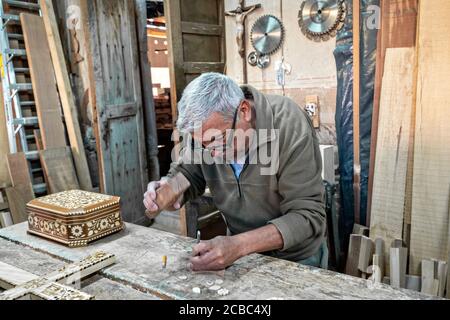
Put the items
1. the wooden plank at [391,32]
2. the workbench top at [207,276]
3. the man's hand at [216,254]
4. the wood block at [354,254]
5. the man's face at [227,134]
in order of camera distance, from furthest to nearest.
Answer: the wood block at [354,254] < the wooden plank at [391,32] < the man's face at [227,134] < the man's hand at [216,254] < the workbench top at [207,276]

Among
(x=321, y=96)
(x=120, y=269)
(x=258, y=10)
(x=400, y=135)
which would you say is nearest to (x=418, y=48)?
(x=400, y=135)

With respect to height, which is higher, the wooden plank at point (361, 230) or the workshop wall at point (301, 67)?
the workshop wall at point (301, 67)

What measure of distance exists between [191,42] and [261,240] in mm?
3025

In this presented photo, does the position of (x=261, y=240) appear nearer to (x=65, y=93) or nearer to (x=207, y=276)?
(x=207, y=276)

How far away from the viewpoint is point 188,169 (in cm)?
219

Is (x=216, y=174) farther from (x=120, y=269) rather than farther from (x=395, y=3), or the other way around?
(x=395, y=3)

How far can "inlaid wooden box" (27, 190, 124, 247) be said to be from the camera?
1.85m

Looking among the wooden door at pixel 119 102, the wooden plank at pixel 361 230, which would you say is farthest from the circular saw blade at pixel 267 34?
the wooden plank at pixel 361 230

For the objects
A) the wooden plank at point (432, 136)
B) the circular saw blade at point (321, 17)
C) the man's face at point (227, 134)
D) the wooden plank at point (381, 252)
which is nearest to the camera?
the man's face at point (227, 134)

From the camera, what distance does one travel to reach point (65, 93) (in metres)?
4.45

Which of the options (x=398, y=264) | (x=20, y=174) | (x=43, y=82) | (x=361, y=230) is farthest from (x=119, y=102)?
(x=398, y=264)

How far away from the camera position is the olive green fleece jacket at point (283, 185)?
5.56 feet

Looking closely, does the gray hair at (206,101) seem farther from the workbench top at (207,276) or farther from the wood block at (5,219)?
the wood block at (5,219)

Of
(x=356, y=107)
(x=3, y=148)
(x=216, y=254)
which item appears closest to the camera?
(x=216, y=254)
